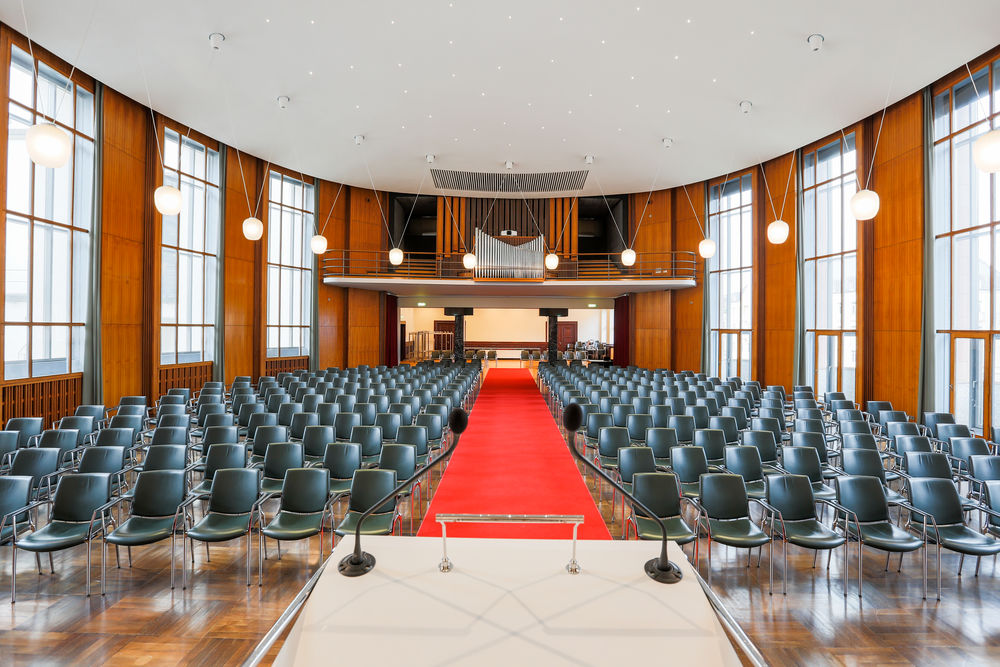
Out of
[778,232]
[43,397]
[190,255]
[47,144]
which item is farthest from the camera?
[190,255]

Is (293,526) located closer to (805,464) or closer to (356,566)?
(356,566)

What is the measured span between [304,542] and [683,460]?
3.83 meters

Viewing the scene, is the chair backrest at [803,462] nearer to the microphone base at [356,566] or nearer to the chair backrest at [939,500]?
the chair backrest at [939,500]

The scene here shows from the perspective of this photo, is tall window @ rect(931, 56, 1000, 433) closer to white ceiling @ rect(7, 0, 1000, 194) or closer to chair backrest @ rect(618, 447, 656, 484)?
white ceiling @ rect(7, 0, 1000, 194)

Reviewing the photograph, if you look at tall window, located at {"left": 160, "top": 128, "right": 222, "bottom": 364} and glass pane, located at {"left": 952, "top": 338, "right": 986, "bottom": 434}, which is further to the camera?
tall window, located at {"left": 160, "top": 128, "right": 222, "bottom": 364}

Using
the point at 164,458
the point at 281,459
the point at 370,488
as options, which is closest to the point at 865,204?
the point at 370,488

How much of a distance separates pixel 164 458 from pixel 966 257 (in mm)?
11400

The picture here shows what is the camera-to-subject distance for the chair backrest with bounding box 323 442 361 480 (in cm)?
534

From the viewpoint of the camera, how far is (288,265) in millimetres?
14539

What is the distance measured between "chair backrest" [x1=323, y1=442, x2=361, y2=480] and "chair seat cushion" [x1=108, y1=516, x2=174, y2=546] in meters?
1.48

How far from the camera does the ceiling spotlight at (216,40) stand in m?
7.34

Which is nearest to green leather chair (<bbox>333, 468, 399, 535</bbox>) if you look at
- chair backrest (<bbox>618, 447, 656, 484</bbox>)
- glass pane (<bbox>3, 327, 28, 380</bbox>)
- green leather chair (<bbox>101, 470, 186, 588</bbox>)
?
green leather chair (<bbox>101, 470, 186, 588</bbox>)

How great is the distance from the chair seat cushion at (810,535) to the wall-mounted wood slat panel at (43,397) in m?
9.30

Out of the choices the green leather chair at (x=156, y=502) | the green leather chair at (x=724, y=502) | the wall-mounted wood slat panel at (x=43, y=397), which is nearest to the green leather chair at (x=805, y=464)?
the green leather chair at (x=724, y=502)
